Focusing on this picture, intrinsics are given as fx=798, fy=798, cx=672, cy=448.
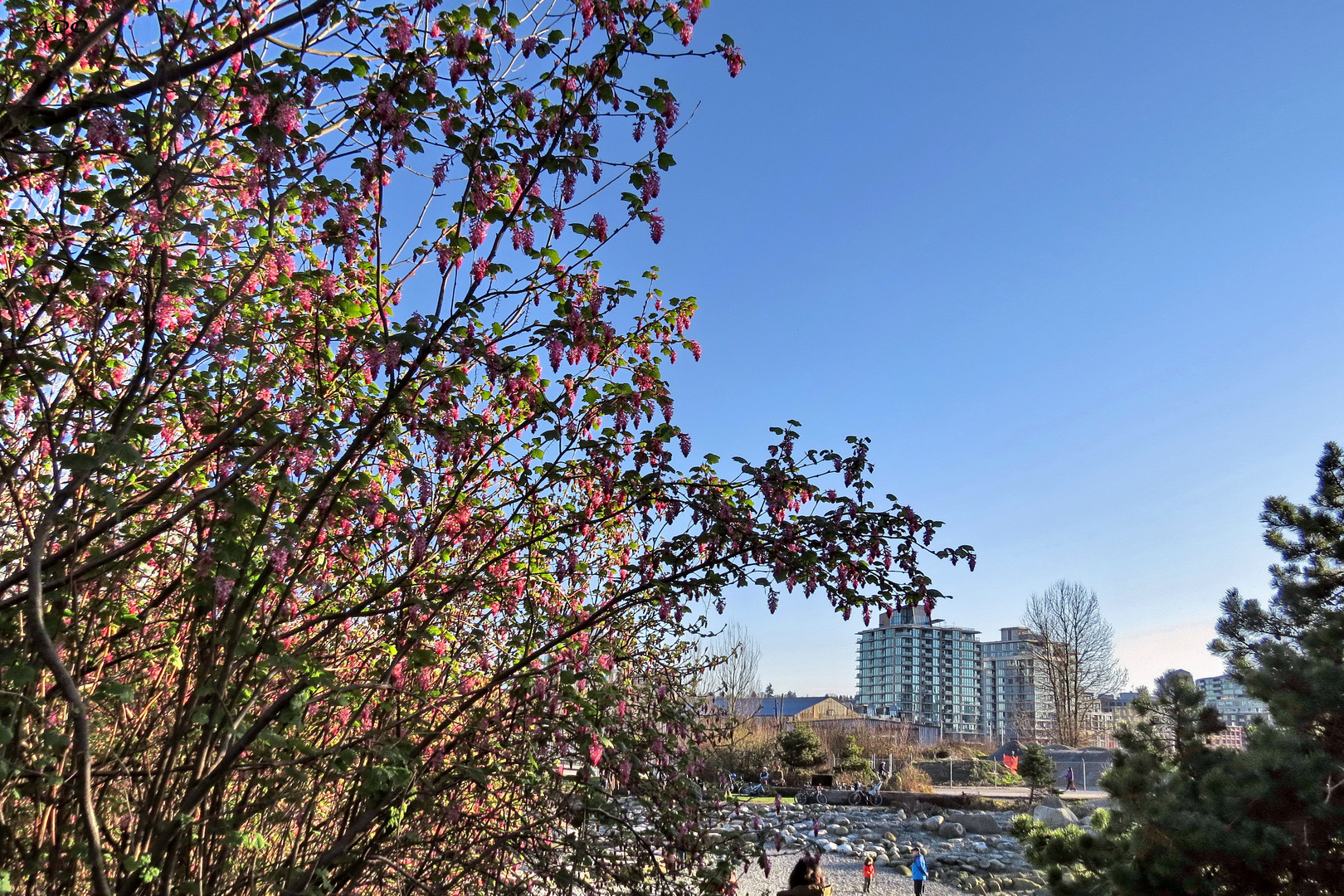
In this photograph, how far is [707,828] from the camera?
3.58 m

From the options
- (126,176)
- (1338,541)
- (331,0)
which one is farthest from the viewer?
(1338,541)

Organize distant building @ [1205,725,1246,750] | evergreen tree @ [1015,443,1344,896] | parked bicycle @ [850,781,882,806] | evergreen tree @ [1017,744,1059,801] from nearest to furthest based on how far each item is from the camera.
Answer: evergreen tree @ [1015,443,1344,896], distant building @ [1205,725,1246,750], evergreen tree @ [1017,744,1059,801], parked bicycle @ [850,781,882,806]

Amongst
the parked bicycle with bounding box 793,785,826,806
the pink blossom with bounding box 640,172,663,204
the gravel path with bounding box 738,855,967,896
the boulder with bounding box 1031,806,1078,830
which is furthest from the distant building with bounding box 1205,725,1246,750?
the parked bicycle with bounding box 793,785,826,806

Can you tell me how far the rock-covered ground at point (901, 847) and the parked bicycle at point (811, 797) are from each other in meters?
0.64

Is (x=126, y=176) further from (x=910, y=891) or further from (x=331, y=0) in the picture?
(x=910, y=891)

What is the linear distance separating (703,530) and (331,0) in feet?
7.61

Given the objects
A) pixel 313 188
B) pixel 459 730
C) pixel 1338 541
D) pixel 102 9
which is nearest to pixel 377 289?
pixel 313 188

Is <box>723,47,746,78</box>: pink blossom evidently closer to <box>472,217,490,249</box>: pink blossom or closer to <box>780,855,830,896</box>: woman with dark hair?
<box>472,217,490,249</box>: pink blossom

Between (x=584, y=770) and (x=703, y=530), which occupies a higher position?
(x=703, y=530)

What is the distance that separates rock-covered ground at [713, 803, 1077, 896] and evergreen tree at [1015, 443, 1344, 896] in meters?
3.54

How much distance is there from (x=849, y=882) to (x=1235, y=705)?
800 centimetres

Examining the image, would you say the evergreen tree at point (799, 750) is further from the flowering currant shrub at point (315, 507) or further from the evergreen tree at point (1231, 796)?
the flowering currant shrub at point (315, 507)

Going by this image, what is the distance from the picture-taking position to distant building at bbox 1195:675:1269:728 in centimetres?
548

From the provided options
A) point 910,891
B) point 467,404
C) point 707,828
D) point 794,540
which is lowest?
point 910,891
